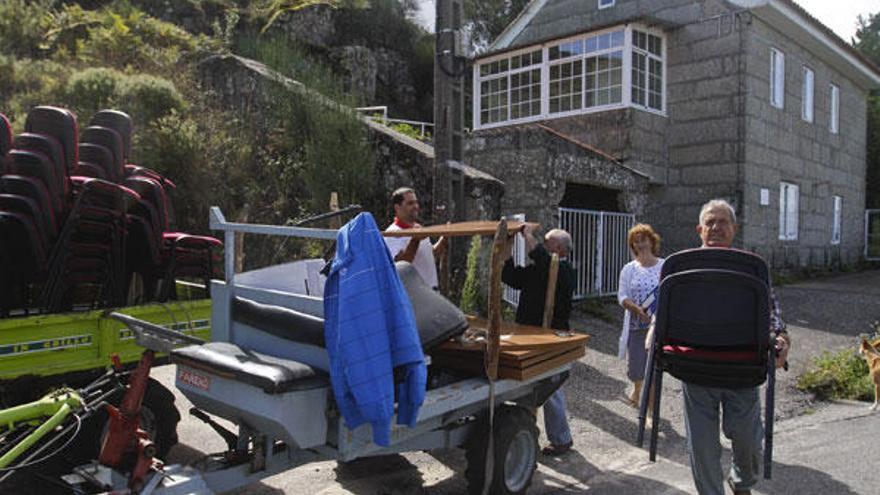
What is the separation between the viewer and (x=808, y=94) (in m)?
18.1

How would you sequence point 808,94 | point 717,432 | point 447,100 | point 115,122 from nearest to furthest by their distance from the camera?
point 717,432 → point 115,122 → point 447,100 → point 808,94

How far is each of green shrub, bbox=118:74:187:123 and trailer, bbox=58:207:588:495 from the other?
23.2 feet

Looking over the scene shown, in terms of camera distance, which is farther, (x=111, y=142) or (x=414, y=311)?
A: (x=111, y=142)

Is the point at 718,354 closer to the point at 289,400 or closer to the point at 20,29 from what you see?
the point at 289,400

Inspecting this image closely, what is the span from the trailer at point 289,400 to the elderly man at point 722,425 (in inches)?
37.4

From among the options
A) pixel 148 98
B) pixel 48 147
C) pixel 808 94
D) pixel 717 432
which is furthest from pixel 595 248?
pixel 808 94

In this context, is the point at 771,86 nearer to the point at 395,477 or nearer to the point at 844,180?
the point at 844,180

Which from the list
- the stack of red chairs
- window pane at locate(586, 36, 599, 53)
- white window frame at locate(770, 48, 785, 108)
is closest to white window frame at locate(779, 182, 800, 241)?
white window frame at locate(770, 48, 785, 108)

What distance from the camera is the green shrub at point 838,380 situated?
7453 mm

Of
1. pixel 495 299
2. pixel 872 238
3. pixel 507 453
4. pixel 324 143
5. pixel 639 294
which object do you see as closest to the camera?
pixel 495 299

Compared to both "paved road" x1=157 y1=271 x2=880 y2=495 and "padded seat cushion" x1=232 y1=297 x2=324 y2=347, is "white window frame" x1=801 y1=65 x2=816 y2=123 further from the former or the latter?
"padded seat cushion" x1=232 y1=297 x2=324 y2=347

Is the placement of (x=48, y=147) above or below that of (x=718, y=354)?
above

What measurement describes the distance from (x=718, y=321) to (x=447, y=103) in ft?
12.2

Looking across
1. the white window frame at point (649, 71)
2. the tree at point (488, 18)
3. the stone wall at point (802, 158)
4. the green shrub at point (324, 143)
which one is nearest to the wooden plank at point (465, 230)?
the green shrub at point (324, 143)
